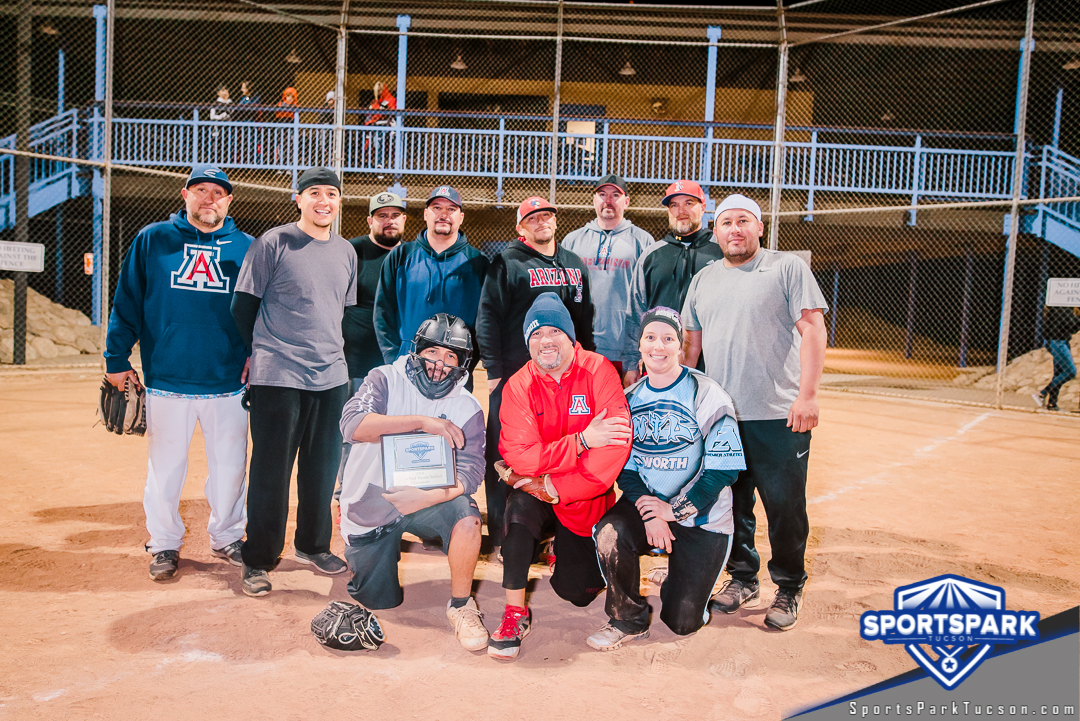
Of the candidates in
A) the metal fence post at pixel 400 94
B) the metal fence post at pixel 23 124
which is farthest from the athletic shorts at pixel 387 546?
the metal fence post at pixel 23 124

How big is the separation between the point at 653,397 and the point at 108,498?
4123 mm

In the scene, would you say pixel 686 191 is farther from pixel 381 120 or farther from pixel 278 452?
pixel 381 120

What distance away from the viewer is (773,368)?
3459mm

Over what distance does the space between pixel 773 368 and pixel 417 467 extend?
5.75 ft

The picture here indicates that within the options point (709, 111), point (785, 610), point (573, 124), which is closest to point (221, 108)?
point (573, 124)

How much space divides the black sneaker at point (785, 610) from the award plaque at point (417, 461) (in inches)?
64.0

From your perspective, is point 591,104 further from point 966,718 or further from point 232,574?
point 966,718

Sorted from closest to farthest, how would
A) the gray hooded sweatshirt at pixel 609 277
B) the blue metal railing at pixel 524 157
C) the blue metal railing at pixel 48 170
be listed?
the gray hooded sweatshirt at pixel 609 277 < the blue metal railing at pixel 48 170 < the blue metal railing at pixel 524 157

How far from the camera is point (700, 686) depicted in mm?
2775

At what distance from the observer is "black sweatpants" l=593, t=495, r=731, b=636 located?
3146mm

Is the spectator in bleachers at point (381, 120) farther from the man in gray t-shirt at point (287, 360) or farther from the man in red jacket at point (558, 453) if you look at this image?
the man in red jacket at point (558, 453)

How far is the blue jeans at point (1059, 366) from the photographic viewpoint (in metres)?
10.5

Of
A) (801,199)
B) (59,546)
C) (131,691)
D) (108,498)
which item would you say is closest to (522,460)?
(131,691)

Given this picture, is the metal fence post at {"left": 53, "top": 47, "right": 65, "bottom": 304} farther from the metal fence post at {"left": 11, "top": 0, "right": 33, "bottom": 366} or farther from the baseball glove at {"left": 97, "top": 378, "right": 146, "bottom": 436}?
the baseball glove at {"left": 97, "top": 378, "right": 146, "bottom": 436}
